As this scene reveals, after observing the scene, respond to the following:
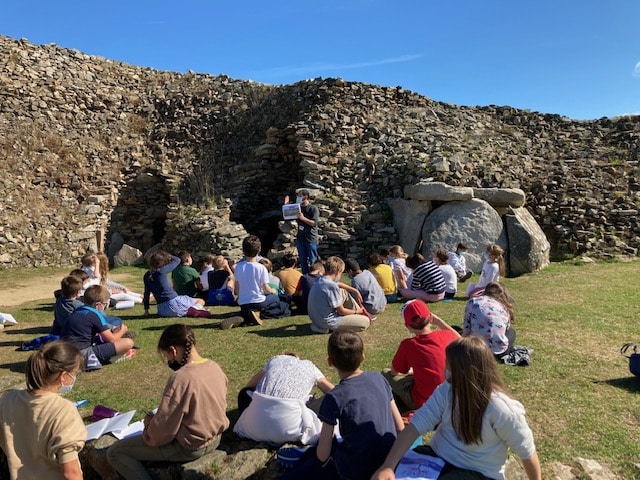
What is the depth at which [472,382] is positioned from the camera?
126 inches

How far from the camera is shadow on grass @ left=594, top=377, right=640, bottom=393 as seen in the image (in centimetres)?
598

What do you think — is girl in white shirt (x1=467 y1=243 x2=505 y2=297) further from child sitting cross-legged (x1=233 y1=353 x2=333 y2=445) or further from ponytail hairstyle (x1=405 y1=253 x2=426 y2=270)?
child sitting cross-legged (x1=233 y1=353 x2=333 y2=445)

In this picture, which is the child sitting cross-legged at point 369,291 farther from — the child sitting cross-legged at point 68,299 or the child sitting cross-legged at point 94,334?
the child sitting cross-legged at point 68,299

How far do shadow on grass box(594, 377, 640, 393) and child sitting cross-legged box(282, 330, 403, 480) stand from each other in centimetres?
387

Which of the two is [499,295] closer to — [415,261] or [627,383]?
[627,383]

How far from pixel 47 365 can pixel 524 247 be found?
544 inches

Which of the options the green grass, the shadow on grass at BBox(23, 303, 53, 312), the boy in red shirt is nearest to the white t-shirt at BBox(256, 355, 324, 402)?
the boy in red shirt

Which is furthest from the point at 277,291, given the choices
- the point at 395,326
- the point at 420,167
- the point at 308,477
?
the point at 420,167

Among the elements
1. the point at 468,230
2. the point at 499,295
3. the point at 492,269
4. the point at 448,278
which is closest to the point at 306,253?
the point at 448,278

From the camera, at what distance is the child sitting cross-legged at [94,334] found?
689 centimetres

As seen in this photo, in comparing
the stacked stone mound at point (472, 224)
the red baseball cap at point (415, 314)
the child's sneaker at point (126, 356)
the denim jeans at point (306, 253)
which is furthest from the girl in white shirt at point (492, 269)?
the child's sneaker at point (126, 356)

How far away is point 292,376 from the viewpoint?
441 cm

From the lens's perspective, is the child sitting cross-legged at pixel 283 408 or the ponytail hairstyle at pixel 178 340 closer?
the ponytail hairstyle at pixel 178 340

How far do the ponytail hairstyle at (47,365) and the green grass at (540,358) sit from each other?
224cm
